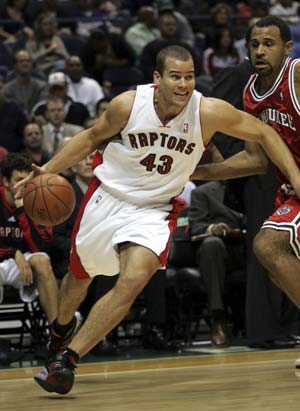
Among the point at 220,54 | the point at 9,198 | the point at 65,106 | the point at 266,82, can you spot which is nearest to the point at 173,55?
the point at 266,82

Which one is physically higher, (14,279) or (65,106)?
(65,106)

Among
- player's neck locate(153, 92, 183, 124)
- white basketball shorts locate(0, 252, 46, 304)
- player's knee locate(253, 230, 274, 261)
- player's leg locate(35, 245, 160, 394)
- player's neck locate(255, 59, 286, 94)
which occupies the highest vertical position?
player's neck locate(255, 59, 286, 94)

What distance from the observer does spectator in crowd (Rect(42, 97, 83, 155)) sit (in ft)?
32.4

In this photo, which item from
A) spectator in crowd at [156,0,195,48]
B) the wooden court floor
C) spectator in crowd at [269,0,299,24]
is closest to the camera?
the wooden court floor

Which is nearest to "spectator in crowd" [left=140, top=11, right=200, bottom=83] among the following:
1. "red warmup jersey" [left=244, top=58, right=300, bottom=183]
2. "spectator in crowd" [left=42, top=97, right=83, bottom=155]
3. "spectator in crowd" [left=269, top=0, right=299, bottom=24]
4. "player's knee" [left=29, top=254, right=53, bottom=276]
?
"spectator in crowd" [left=42, top=97, right=83, bottom=155]

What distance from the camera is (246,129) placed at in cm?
529

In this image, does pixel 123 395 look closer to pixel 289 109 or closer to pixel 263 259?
pixel 263 259

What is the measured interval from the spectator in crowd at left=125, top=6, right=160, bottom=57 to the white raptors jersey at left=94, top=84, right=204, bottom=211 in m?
7.88

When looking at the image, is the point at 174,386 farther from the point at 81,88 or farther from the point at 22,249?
the point at 81,88

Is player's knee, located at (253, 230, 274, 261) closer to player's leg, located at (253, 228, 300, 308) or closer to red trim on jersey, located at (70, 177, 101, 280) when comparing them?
player's leg, located at (253, 228, 300, 308)

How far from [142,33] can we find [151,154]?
8.16 m

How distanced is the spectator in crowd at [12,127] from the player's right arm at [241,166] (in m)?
4.53

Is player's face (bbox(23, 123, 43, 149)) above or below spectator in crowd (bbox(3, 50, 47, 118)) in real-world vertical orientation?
below

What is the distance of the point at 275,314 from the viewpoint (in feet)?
24.9
